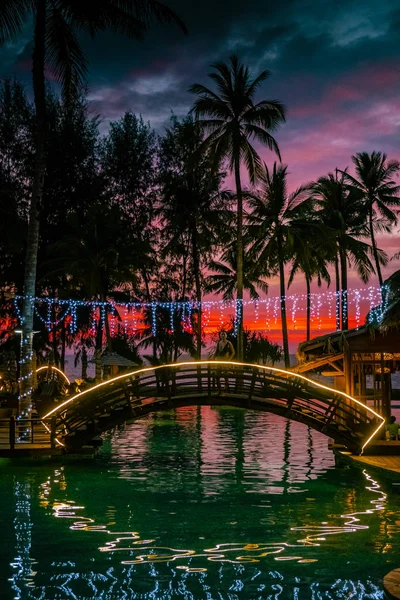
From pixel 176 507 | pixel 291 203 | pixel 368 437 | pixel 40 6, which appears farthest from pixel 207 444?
pixel 291 203

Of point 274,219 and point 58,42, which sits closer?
point 58,42

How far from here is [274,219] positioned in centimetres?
4900

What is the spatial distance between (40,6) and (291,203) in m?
28.1

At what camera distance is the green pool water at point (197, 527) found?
424 inches

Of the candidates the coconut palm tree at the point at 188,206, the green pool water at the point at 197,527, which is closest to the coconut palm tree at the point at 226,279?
the coconut palm tree at the point at 188,206

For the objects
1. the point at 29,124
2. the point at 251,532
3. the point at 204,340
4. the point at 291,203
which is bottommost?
the point at 251,532

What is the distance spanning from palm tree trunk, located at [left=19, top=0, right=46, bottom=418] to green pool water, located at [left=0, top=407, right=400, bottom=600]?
11.6ft

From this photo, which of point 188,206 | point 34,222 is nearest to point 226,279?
point 188,206

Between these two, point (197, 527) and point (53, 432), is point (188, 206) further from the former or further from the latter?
point (197, 527)

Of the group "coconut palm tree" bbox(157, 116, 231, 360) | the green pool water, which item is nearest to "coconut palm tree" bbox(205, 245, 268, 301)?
"coconut palm tree" bbox(157, 116, 231, 360)

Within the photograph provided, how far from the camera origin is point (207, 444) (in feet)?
93.0

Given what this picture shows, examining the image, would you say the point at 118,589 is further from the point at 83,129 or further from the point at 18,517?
the point at 83,129

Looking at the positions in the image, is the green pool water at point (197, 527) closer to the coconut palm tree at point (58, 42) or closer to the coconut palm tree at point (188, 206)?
the coconut palm tree at point (58, 42)

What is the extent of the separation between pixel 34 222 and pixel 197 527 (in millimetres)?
14307
